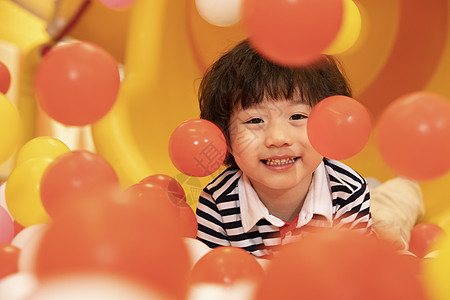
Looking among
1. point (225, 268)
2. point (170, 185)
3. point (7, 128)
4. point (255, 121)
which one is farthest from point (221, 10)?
point (225, 268)

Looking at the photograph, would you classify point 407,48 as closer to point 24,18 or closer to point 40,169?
point 40,169

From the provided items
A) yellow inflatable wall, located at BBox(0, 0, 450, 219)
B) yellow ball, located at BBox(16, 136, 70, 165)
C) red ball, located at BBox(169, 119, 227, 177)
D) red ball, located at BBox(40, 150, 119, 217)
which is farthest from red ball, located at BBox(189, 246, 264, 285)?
yellow inflatable wall, located at BBox(0, 0, 450, 219)

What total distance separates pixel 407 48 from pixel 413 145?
1134 millimetres

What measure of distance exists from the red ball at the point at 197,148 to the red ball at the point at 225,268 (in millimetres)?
287

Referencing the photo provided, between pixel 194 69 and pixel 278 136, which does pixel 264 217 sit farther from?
pixel 194 69

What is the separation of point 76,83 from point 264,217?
1.62ft

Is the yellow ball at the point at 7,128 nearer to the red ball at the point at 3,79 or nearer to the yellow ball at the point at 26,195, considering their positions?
the yellow ball at the point at 26,195

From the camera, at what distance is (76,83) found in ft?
2.08

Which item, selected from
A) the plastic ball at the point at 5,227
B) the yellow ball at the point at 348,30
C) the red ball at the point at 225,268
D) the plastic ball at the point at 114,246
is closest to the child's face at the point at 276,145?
the yellow ball at the point at 348,30

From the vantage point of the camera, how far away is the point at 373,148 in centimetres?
156

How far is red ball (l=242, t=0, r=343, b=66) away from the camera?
515 mm

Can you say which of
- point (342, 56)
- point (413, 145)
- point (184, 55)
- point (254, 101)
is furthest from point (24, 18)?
point (413, 145)

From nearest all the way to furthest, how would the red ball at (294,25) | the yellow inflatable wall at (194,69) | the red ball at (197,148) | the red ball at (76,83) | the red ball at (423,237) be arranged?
1. the red ball at (294,25)
2. the red ball at (76,83)
3. the red ball at (197,148)
4. the red ball at (423,237)
5. the yellow inflatable wall at (194,69)

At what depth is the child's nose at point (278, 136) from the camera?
88 cm
